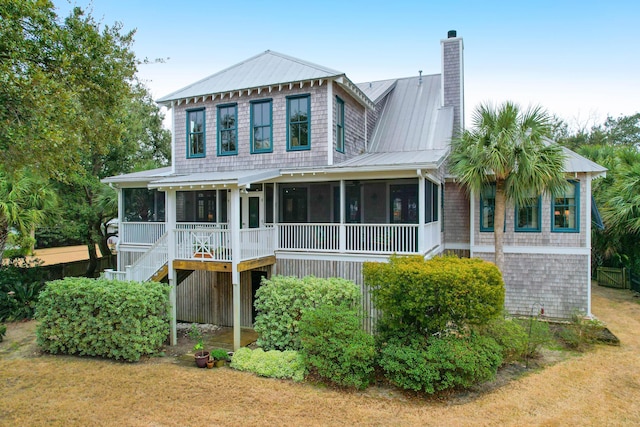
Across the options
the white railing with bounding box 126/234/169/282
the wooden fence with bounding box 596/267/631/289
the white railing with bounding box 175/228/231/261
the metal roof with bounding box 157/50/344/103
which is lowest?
the wooden fence with bounding box 596/267/631/289

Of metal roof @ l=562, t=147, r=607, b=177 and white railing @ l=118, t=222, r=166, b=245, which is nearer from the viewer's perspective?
metal roof @ l=562, t=147, r=607, b=177

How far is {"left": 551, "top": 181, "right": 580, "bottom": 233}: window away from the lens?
44.8ft

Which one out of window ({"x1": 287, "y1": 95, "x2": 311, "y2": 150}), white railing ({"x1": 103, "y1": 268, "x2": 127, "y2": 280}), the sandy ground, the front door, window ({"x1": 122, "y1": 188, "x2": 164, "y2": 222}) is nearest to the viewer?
white railing ({"x1": 103, "y1": 268, "x2": 127, "y2": 280})

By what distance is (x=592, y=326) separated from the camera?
1148 centimetres

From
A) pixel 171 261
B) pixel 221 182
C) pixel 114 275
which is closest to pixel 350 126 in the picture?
pixel 221 182

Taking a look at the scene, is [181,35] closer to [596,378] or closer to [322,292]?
[322,292]

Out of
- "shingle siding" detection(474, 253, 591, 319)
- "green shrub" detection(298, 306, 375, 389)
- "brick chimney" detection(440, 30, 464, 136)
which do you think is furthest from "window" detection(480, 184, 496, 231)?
"green shrub" detection(298, 306, 375, 389)

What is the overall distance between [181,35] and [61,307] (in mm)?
13943

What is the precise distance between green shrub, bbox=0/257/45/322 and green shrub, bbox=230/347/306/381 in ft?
30.8

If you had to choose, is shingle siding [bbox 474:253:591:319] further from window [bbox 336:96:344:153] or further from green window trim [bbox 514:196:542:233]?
window [bbox 336:96:344:153]

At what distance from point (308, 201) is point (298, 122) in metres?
2.91

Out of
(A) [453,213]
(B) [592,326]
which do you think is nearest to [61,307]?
(A) [453,213]

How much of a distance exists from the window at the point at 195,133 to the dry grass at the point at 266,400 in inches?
299

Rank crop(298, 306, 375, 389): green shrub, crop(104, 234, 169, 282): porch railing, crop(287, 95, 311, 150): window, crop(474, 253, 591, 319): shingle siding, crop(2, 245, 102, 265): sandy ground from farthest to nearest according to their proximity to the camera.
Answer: crop(2, 245, 102, 265): sandy ground
crop(474, 253, 591, 319): shingle siding
crop(287, 95, 311, 150): window
crop(104, 234, 169, 282): porch railing
crop(298, 306, 375, 389): green shrub
